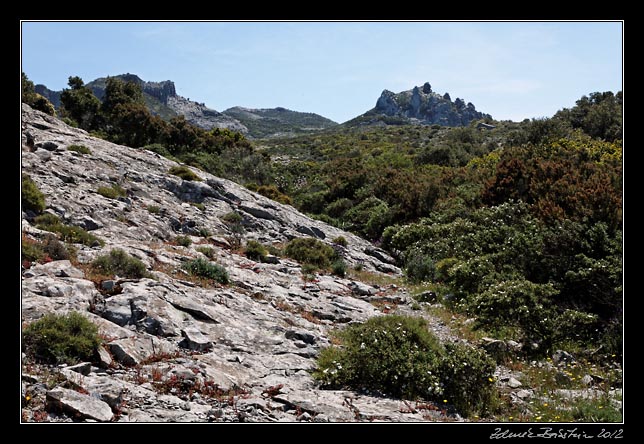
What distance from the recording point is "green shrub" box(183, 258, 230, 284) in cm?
1313

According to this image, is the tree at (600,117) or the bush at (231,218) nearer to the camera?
the bush at (231,218)

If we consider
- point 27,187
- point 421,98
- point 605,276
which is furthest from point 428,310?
point 421,98

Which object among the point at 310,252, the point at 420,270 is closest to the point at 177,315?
the point at 310,252

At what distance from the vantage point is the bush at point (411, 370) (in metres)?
7.58

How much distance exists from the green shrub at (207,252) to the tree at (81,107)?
34.4 meters

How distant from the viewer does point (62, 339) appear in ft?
23.4

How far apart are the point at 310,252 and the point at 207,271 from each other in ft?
21.5

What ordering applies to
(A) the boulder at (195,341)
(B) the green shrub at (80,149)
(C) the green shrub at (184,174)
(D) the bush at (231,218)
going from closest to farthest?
(A) the boulder at (195,341) → (D) the bush at (231,218) → (B) the green shrub at (80,149) → (C) the green shrub at (184,174)

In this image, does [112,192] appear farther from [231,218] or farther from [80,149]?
[80,149]

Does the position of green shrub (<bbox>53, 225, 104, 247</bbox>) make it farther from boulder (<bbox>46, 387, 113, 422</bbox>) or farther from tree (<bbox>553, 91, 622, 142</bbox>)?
tree (<bbox>553, 91, 622, 142</bbox>)

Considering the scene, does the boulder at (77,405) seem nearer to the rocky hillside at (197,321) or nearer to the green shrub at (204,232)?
the rocky hillside at (197,321)

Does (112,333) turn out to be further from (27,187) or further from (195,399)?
(27,187)

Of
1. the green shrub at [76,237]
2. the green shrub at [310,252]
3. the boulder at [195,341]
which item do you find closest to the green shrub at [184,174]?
the green shrub at [310,252]

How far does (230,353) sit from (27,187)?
10632mm
